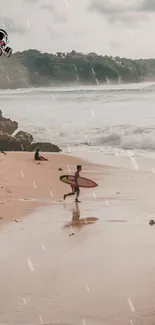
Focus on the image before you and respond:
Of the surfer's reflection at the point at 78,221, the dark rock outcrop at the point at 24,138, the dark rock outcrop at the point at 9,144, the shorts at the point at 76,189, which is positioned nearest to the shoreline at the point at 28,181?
the shorts at the point at 76,189

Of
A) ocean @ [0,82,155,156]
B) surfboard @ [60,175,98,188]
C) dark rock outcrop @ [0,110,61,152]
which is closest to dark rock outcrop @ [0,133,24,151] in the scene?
dark rock outcrop @ [0,110,61,152]

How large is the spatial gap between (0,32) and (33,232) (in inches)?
147

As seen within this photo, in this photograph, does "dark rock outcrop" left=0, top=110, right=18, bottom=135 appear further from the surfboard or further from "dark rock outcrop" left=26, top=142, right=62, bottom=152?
the surfboard

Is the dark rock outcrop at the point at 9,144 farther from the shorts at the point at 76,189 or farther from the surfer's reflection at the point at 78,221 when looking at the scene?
the surfer's reflection at the point at 78,221

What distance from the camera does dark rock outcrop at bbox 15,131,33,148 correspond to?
19.1 meters

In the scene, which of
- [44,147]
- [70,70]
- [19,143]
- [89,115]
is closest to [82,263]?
[44,147]

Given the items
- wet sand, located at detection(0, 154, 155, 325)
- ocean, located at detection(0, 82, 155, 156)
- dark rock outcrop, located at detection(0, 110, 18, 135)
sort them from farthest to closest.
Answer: dark rock outcrop, located at detection(0, 110, 18, 135) < ocean, located at detection(0, 82, 155, 156) < wet sand, located at detection(0, 154, 155, 325)

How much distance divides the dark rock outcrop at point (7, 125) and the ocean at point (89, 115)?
310 mm

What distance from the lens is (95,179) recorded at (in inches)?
514

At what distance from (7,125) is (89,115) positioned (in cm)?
366

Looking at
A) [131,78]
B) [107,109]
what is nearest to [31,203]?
[107,109]

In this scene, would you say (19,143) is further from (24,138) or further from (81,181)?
(81,181)

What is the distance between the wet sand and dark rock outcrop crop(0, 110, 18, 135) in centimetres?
994

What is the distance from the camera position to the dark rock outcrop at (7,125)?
20.8 metres
